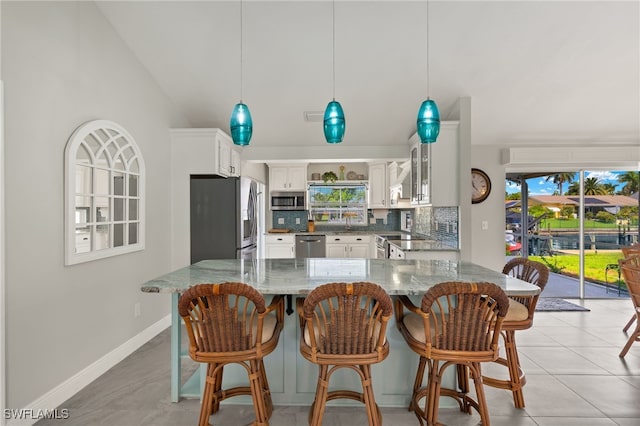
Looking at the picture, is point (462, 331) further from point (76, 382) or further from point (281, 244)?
point (281, 244)

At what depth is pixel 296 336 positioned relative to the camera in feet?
7.59

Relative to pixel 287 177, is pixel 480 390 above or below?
below

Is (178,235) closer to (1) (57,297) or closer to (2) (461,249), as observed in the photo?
(1) (57,297)

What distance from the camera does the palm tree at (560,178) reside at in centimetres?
511

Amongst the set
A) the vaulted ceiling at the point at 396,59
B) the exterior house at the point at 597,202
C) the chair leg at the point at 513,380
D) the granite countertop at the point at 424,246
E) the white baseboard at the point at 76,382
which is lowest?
the white baseboard at the point at 76,382

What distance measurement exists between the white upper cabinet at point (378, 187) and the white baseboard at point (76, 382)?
13.8 feet

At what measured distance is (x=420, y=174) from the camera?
4.28m

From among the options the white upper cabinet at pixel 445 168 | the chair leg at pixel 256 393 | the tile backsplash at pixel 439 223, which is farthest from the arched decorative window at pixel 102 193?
the tile backsplash at pixel 439 223

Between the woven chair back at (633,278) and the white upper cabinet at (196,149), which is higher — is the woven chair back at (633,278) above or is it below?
below

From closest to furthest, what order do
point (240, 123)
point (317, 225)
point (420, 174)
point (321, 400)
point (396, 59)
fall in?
point (321, 400) → point (240, 123) → point (396, 59) → point (420, 174) → point (317, 225)

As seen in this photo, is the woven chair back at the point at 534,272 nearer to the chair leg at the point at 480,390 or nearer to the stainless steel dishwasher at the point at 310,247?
the chair leg at the point at 480,390

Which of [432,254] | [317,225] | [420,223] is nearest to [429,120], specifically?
[432,254]

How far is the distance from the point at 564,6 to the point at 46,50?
384 cm

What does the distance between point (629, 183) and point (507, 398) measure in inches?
177
